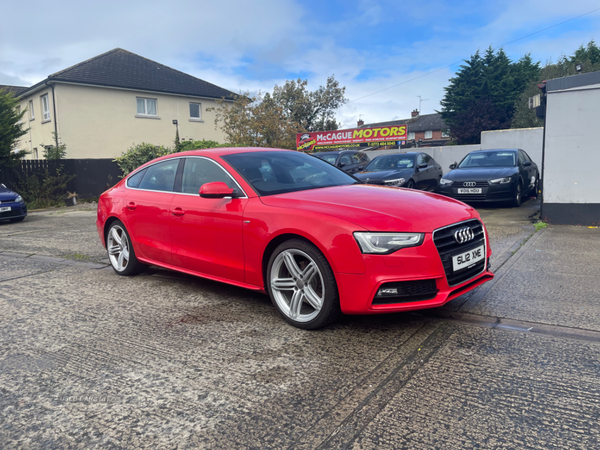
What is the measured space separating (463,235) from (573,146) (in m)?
5.74

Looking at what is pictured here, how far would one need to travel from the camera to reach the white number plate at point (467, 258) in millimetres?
3576

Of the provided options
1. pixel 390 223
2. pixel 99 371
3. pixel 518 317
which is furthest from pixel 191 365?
pixel 518 317

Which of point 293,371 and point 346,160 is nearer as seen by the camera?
point 293,371

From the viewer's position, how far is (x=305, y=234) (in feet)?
11.8

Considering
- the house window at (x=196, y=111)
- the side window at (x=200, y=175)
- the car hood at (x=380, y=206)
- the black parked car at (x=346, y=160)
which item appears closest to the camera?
the car hood at (x=380, y=206)

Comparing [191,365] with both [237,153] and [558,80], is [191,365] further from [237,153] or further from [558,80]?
[558,80]

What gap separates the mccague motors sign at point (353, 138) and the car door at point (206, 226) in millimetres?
20693

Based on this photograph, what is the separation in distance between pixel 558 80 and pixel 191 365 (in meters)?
8.01

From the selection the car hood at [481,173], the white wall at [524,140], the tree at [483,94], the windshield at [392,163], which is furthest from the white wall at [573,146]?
the tree at [483,94]

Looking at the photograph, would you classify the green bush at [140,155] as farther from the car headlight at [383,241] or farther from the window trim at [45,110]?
the car headlight at [383,241]

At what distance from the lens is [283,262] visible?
3834 millimetres

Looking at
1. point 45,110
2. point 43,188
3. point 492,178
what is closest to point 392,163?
point 492,178

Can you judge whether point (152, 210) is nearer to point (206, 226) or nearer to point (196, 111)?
point (206, 226)

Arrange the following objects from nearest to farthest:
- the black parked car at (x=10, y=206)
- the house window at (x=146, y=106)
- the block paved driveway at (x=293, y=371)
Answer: the block paved driveway at (x=293, y=371)
the black parked car at (x=10, y=206)
the house window at (x=146, y=106)
